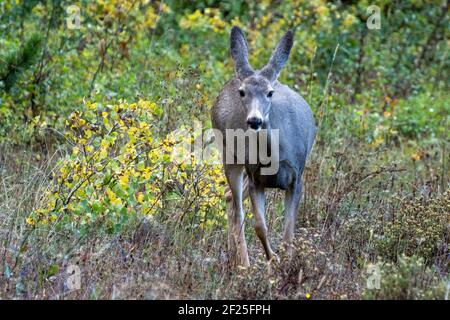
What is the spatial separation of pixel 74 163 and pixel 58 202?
1.51 feet

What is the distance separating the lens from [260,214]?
25.0 feet

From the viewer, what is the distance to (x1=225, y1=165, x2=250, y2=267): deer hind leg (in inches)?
296

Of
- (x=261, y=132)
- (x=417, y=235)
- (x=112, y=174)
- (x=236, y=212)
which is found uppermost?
(x=261, y=132)

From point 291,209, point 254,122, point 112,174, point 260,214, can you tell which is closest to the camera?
point 254,122

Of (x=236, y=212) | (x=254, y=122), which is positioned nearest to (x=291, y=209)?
(x=236, y=212)

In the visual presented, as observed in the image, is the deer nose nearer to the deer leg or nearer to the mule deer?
the mule deer

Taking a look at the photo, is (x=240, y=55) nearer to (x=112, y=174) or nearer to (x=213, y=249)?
(x=112, y=174)

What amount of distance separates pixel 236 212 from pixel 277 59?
135 cm

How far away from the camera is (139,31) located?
41.5 ft

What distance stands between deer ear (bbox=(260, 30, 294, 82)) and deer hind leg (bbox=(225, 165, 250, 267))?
0.90m

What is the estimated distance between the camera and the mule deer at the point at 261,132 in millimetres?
7355

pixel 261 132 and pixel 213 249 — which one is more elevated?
pixel 261 132

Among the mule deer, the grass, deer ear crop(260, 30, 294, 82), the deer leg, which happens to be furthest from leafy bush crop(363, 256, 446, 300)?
deer ear crop(260, 30, 294, 82)

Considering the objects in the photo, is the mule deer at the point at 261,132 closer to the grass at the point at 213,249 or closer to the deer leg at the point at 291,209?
the deer leg at the point at 291,209
